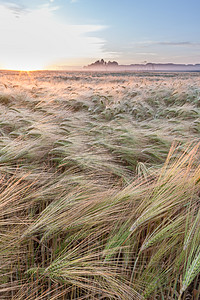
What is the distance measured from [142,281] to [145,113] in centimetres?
365

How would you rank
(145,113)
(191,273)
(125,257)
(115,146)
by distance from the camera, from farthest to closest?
(145,113) < (115,146) < (125,257) < (191,273)

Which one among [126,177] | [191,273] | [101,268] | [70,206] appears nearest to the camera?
[191,273]

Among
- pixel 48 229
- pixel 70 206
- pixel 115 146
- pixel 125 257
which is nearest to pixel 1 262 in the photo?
pixel 48 229

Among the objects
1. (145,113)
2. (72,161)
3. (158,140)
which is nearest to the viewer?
(72,161)

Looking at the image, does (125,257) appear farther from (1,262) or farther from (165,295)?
(1,262)

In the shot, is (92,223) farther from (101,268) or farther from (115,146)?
(115,146)

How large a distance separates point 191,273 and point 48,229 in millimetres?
667

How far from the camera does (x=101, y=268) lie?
37.1 inches

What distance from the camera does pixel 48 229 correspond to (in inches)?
44.6

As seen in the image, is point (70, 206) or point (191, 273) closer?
point (191, 273)

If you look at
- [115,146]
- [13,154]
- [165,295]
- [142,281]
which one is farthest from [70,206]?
[115,146]

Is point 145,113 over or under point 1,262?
over

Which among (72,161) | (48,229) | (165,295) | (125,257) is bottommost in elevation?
(165,295)

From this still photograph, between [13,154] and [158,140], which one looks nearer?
[13,154]
